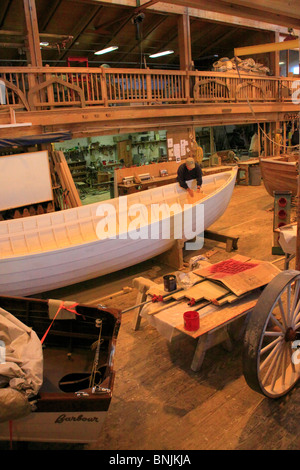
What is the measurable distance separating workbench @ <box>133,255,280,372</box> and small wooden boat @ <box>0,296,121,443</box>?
49 centimetres

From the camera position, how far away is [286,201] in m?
Result: 6.82

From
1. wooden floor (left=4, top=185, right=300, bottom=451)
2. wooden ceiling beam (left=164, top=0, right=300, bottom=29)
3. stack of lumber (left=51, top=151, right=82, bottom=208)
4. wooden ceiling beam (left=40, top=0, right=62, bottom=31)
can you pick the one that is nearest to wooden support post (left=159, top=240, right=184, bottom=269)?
wooden floor (left=4, top=185, right=300, bottom=451)

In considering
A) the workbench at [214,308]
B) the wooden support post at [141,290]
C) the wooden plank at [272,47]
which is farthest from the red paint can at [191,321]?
the wooden plank at [272,47]

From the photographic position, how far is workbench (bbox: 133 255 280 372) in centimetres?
352

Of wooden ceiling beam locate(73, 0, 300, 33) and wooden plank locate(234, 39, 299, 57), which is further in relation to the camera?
wooden plank locate(234, 39, 299, 57)

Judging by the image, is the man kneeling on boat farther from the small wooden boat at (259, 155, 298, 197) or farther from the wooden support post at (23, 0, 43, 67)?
the wooden support post at (23, 0, 43, 67)

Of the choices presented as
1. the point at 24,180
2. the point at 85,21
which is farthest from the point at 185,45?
the point at 24,180

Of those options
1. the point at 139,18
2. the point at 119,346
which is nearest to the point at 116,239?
the point at 119,346

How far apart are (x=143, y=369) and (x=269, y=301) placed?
5.27 ft

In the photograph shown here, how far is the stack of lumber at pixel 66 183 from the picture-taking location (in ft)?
26.7

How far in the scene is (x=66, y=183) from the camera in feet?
26.9

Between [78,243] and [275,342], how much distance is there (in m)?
2.97

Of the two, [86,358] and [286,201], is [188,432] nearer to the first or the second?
[86,358]

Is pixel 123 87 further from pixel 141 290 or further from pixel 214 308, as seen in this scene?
→ pixel 214 308
